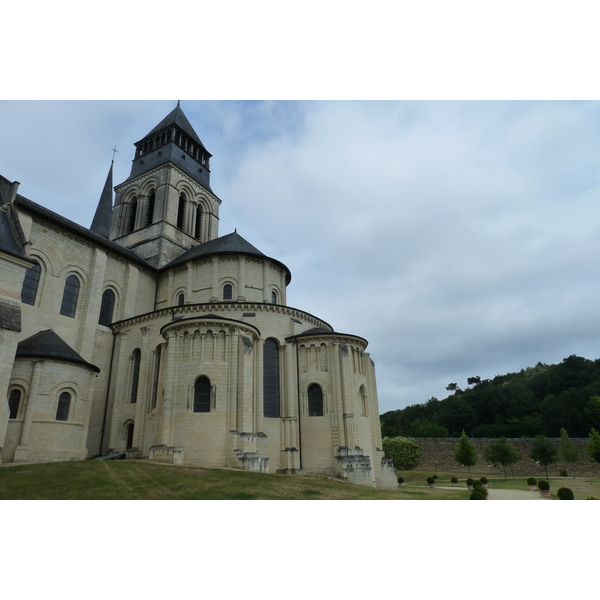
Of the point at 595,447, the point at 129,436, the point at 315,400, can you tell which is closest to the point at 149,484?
the point at 129,436

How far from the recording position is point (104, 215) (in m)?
43.1

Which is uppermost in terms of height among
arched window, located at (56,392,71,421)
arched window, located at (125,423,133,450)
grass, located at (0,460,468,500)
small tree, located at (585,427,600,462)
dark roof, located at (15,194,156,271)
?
dark roof, located at (15,194,156,271)

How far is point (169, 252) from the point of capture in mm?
35750

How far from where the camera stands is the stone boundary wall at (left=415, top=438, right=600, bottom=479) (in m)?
41.2

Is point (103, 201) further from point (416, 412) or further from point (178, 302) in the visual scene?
point (416, 412)

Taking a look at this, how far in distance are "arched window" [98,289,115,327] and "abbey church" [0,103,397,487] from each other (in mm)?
95

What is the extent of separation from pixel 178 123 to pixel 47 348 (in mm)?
31357

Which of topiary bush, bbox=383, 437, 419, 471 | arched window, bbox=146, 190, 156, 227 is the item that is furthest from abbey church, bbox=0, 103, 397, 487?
topiary bush, bbox=383, 437, 419, 471

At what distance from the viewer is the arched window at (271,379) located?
77.6 ft

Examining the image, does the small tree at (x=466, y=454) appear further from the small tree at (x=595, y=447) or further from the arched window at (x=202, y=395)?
the arched window at (x=202, y=395)

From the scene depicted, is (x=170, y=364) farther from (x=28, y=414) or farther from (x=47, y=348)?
(x=28, y=414)

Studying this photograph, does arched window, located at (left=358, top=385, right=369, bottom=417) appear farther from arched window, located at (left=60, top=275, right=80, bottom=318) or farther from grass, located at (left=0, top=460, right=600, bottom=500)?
arched window, located at (left=60, top=275, right=80, bottom=318)

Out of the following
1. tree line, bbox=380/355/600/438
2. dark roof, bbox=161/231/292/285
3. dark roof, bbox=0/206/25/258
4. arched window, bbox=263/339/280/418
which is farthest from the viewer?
tree line, bbox=380/355/600/438

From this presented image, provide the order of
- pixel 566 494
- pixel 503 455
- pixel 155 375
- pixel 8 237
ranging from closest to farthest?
pixel 566 494 → pixel 8 237 → pixel 155 375 → pixel 503 455
